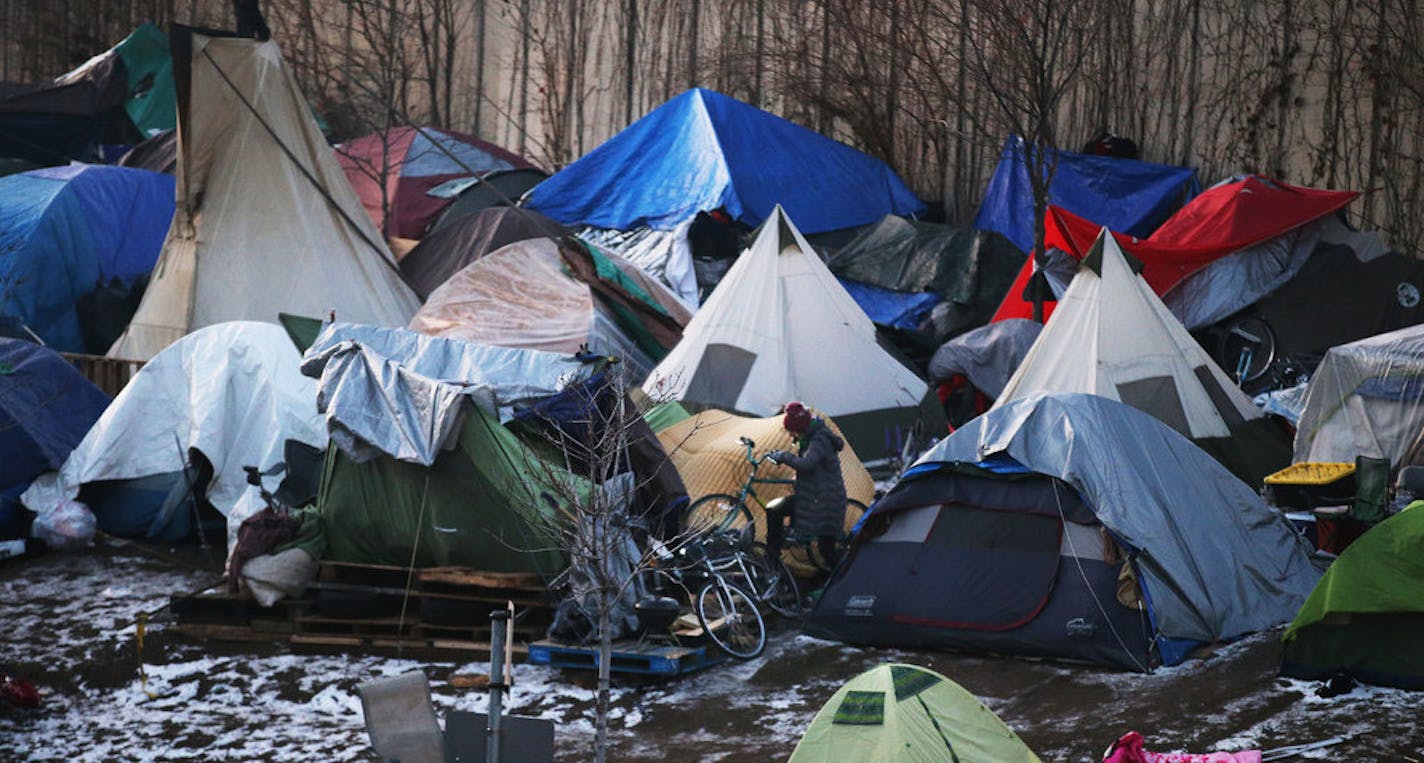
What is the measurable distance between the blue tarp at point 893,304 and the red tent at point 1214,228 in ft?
4.32

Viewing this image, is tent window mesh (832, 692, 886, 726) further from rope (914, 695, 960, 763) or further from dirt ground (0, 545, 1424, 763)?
dirt ground (0, 545, 1424, 763)

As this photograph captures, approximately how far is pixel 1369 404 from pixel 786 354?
5.36 metres

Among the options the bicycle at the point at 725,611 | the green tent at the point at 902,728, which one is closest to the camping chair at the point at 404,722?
the green tent at the point at 902,728

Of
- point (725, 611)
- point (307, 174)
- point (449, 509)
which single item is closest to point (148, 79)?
point (307, 174)

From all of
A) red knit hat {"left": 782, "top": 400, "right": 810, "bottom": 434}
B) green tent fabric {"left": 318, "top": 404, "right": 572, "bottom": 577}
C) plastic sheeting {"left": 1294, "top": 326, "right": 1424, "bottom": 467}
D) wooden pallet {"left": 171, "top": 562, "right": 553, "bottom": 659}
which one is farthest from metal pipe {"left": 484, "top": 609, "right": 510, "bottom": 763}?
plastic sheeting {"left": 1294, "top": 326, "right": 1424, "bottom": 467}

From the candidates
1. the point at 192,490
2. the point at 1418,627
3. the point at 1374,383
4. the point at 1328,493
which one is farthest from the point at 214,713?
the point at 1374,383

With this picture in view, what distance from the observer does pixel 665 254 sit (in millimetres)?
19375

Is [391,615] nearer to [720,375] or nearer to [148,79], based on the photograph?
[720,375]

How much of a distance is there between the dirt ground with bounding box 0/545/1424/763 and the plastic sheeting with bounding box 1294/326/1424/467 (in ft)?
10.3

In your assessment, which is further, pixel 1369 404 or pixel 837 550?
pixel 1369 404

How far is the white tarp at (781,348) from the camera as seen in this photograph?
50.9 ft

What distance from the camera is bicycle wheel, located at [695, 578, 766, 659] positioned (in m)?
11.0

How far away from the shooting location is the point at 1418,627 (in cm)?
982

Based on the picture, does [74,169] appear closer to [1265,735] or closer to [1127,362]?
[1127,362]
